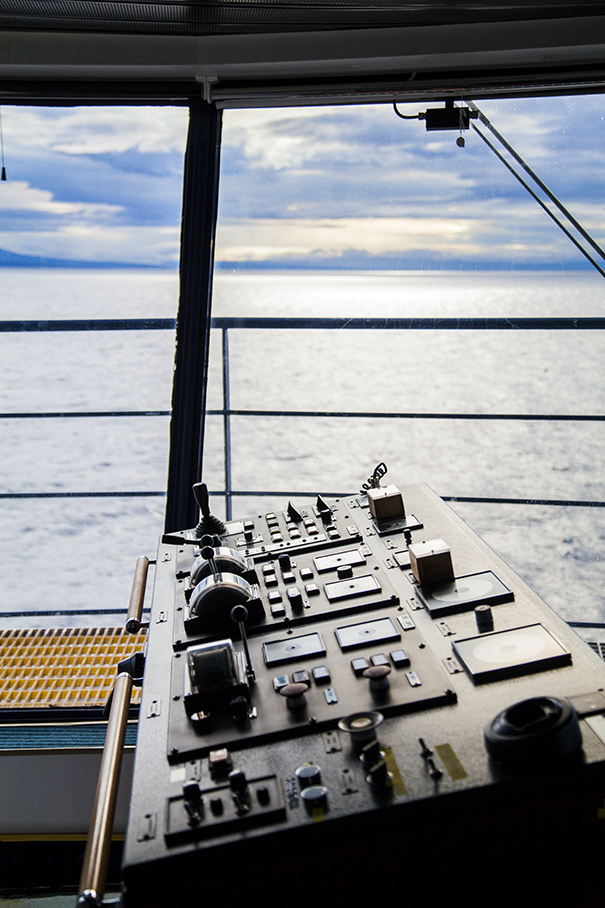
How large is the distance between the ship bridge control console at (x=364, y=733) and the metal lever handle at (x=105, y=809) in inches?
3.2

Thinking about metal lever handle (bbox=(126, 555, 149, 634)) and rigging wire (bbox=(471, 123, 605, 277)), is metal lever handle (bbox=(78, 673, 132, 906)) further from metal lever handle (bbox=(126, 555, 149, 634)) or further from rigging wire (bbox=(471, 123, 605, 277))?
rigging wire (bbox=(471, 123, 605, 277))

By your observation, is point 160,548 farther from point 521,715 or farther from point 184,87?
point 184,87

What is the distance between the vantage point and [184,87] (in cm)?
201

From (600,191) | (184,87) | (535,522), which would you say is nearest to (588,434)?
(535,522)

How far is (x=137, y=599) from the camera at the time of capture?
1.50 metres

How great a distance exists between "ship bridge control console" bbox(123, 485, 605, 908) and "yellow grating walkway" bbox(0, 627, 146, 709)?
0.93 metres

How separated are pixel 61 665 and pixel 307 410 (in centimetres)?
122

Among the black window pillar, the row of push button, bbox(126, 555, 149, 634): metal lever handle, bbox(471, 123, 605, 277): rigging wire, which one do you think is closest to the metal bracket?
the black window pillar

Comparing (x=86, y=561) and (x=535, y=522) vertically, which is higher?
(x=535, y=522)

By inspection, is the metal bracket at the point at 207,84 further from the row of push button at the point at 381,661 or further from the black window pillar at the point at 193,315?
the row of push button at the point at 381,661

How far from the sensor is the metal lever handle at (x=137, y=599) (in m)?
1.43

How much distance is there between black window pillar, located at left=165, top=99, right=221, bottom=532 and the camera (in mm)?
2139

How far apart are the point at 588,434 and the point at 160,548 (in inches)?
569

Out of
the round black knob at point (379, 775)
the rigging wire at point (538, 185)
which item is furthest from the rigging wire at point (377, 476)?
the rigging wire at point (538, 185)
